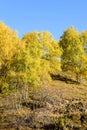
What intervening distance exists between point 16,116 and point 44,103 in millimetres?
11654

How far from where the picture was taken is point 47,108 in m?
76.5

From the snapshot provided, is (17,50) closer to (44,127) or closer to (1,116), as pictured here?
(1,116)

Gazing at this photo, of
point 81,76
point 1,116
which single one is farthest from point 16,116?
point 81,76

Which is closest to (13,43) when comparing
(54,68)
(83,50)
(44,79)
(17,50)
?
(17,50)

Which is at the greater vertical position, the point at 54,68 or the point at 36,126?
the point at 54,68

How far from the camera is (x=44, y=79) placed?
8775cm

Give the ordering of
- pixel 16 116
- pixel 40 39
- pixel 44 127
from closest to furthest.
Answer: pixel 44 127 → pixel 16 116 → pixel 40 39

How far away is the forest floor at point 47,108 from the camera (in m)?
61.8

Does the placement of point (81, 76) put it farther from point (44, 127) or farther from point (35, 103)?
point (44, 127)

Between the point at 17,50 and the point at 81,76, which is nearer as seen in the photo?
the point at 17,50

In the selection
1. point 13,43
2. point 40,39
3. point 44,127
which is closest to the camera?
point 44,127

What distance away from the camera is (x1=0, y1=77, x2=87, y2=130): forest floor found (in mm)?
61750

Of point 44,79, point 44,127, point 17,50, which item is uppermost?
point 17,50

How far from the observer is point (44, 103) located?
261 feet
